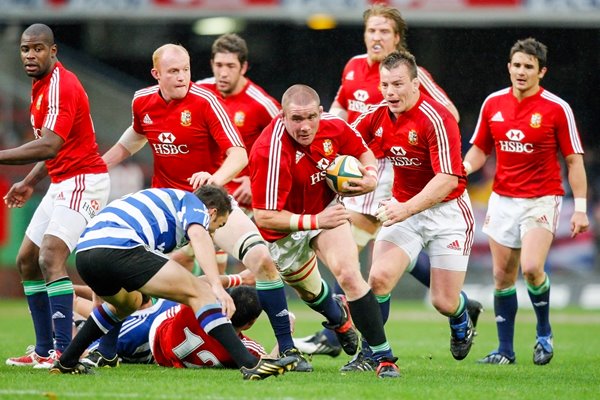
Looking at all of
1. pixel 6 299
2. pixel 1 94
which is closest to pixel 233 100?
pixel 6 299

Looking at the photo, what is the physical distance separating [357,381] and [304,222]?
1.15m

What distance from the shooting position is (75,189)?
27.9ft

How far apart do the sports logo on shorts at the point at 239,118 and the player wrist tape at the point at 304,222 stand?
286cm

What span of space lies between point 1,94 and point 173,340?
40.1 ft

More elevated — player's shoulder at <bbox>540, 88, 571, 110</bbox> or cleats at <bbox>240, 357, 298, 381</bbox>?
player's shoulder at <bbox>540, 88, 571, 110</bbox>

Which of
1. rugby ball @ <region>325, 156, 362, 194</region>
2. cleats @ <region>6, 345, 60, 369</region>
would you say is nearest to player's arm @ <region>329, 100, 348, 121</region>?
rugby ball @ <region>325, 156, 362, 194</region>

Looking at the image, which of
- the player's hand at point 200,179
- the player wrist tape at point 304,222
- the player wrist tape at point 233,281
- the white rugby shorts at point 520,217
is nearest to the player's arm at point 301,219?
the player wrist tape at point 304,222

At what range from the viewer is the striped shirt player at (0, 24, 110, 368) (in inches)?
322

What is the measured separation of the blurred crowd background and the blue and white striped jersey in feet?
33.5

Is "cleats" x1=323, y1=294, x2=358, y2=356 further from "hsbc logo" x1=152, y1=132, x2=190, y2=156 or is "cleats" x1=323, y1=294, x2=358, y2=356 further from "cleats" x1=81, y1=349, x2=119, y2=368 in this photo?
"hsbc logo" x1=152, y1=132, x2=190, y2=156

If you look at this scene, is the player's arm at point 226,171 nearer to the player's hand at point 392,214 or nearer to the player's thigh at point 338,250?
the player's thigh at point 338,250

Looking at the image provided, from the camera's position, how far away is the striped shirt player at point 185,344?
8234 mm

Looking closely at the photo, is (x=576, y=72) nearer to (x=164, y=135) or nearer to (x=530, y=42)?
(x=530, y=42)

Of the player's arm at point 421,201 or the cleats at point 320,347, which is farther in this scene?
the cleats at point 320,347
